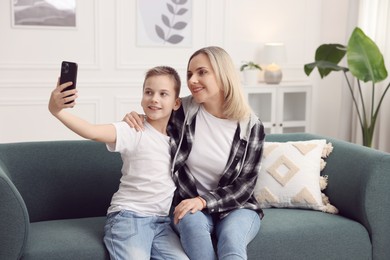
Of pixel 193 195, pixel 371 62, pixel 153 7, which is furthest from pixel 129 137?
pixel 153 7

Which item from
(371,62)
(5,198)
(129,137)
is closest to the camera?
(5,198)

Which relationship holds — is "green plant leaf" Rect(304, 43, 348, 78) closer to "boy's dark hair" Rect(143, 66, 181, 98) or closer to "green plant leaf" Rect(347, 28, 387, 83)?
"green plant leaf" Rect(347, 28, 387, 83)

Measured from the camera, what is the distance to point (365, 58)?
409 cm

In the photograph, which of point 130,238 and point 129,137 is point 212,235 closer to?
point 130,238

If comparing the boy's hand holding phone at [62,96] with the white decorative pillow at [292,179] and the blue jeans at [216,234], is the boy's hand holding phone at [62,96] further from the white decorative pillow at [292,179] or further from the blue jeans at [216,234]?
the white decorative pillow at [292,179]

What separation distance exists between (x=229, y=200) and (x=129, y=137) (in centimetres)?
49

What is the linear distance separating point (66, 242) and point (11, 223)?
0.22 metres

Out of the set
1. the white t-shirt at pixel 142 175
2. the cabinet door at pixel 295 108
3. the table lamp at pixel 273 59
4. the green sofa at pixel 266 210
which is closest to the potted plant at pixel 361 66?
the cabinet door at pixel 295 108

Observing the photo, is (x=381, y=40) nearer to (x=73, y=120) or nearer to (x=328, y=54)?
(x=328, y=54)

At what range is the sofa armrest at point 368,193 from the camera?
2453mm

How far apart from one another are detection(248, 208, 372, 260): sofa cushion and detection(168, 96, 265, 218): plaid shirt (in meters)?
0.12

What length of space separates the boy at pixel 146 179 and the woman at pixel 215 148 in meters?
0.06

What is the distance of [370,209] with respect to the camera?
96.6 inches

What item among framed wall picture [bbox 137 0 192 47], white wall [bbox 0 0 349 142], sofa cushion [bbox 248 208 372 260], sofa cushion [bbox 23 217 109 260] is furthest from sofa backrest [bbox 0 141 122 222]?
framed wall picture [bbox 137 0 192 47]
